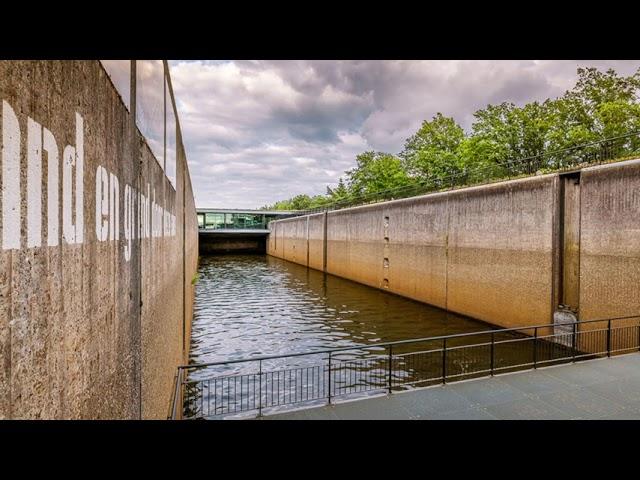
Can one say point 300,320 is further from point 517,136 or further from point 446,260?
point 517,136

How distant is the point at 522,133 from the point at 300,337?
26.8 m

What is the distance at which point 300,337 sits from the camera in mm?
15922

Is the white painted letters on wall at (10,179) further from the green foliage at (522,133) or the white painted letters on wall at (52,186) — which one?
the green foliage at (522,133)

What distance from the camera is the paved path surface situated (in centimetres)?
682

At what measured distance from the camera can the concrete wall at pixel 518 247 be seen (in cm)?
1225

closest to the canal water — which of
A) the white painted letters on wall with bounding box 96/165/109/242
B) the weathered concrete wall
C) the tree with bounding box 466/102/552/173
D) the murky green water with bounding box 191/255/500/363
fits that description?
the murky green water with bounding box 191/255/500/363

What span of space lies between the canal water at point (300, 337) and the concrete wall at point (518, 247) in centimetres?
150

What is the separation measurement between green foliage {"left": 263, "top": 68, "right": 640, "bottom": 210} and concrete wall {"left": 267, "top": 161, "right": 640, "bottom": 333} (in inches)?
94.1

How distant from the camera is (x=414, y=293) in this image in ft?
77.5

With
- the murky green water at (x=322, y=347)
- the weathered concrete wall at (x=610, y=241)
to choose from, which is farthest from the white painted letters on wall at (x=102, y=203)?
the weathered concrete wall at (x=610, y=241)

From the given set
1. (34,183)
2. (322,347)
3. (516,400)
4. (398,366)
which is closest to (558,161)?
(398,366)

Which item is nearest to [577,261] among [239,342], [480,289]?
[480,289]

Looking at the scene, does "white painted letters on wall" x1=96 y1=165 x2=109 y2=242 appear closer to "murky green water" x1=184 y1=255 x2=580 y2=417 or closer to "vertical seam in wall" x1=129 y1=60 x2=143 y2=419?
"vertical seam in wall" x1=129 y1=60 x2=143 y2=419
